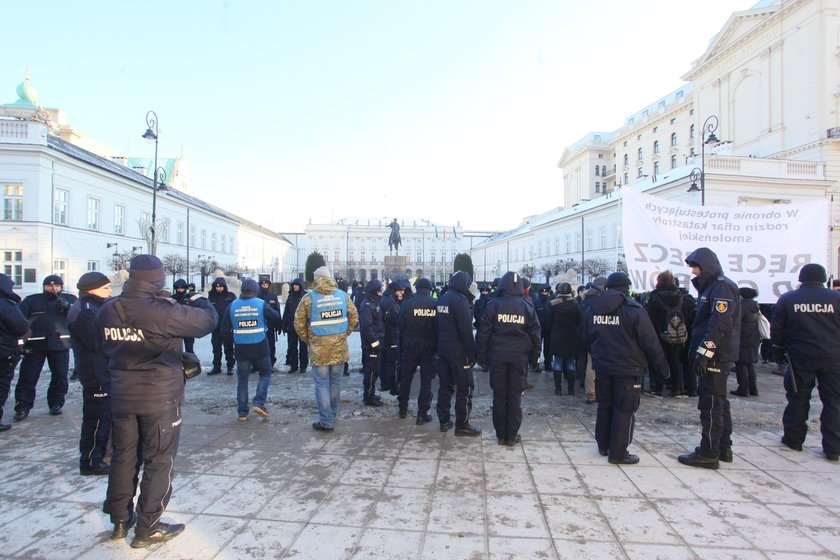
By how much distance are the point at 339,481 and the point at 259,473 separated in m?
0.80

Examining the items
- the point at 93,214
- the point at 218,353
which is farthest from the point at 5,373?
the point at 93,214

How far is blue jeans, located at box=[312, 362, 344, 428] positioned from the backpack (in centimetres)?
512

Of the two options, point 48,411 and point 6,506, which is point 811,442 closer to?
point 6,506

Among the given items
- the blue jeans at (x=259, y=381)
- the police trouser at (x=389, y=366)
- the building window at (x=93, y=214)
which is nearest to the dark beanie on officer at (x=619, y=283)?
the police trouser at (x=389, y=366)

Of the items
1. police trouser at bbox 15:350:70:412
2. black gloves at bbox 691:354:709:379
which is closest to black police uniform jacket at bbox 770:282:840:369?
black gloves at bbox 691:354:709:379

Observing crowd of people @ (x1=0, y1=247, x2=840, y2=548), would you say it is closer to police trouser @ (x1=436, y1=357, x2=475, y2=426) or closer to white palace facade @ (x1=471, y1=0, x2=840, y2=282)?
police trouser @ (x1=436, y1=357, x2=475, y2=426)

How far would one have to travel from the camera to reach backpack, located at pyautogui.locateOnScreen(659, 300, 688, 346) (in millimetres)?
7031

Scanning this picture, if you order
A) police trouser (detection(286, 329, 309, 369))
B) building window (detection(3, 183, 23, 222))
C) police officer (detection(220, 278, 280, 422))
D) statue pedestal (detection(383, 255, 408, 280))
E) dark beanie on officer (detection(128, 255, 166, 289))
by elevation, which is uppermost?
building window (detection(3, 183, 23, 222))

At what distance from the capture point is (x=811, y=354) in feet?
15.6

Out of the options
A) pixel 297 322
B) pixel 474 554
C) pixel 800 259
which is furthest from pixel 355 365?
pixel 800 259

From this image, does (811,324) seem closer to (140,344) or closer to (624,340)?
(624,340)

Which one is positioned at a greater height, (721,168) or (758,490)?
(721,168)

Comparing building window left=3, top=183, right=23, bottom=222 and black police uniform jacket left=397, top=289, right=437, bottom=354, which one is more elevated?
building window left=3, top=183, right=23, bottom=222

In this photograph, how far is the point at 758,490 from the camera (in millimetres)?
3855
